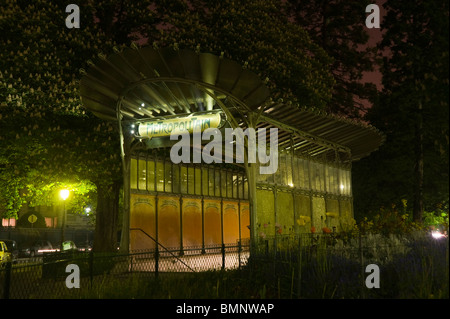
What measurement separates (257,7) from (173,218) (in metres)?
12.7

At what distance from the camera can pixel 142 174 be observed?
17.1 m

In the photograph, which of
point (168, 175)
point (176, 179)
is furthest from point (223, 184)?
point (168, 175)

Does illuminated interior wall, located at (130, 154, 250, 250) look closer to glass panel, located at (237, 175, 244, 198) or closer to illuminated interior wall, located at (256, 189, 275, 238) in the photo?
glass panel, located at (237, 175, 244, 198)

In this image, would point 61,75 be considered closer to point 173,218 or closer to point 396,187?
point 173,218

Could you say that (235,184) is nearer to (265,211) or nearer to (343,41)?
(265,211)

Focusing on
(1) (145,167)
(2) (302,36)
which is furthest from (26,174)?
(2) (302,36)

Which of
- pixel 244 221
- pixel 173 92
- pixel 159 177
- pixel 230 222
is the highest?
pixel 173 92

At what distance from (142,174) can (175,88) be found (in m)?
3.93

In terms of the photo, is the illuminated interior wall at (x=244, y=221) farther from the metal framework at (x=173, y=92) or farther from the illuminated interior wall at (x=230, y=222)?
the metal framework at (x=173, y=92)

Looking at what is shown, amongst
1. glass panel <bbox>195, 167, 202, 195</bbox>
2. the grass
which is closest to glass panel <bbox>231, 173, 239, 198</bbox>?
glass panel <bbox>195, 167, 202, 195</bbox>

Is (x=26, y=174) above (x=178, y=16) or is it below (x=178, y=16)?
below

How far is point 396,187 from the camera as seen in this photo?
3100cm

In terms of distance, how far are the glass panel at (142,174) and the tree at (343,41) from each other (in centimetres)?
2308
